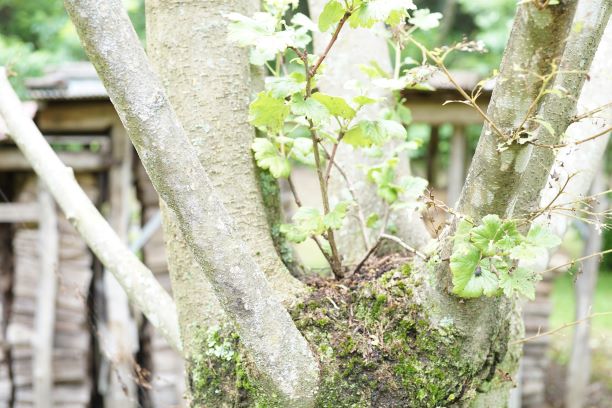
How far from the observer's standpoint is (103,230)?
5.38 ft

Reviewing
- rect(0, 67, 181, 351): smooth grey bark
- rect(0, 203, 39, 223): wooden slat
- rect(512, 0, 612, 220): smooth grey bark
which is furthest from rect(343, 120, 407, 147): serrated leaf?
rect(0, 203, 39, 223): wooden slat

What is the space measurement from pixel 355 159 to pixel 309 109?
0.69m

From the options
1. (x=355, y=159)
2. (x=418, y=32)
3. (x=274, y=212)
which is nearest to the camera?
(x=274, y=212)

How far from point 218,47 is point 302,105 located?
0.32 metres

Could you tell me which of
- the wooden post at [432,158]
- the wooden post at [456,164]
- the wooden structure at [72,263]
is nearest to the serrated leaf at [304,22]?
the wooden structure at [72,263]

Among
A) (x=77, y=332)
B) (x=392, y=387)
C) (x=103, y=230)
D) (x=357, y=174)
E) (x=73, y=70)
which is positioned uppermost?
(x=73, y=70)

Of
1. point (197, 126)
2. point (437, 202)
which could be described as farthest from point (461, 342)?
point (197, 126)

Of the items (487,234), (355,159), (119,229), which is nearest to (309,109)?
(487,234)

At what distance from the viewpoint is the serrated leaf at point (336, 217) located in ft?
4.53

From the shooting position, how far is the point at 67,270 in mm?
5168

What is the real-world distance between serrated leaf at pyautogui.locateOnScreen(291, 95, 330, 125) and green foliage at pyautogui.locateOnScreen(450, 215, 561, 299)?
31 cm

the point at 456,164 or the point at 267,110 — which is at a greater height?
the point at 456,164

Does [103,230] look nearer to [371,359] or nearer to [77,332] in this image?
[371,359]

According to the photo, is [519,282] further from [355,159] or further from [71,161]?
[71,161]
